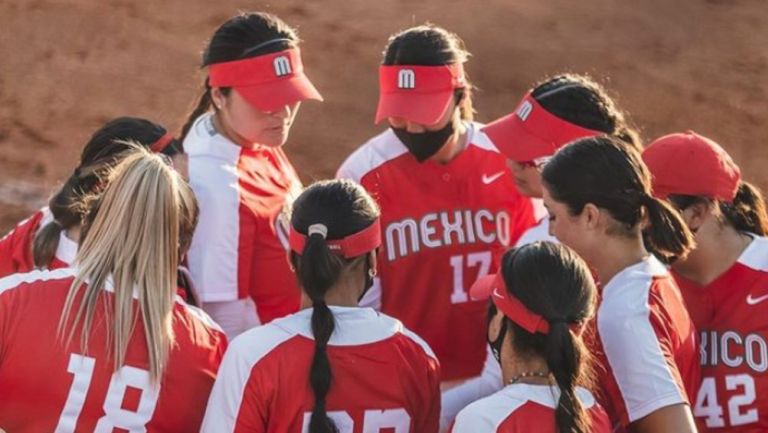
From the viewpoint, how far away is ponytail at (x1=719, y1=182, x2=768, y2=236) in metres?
4.01

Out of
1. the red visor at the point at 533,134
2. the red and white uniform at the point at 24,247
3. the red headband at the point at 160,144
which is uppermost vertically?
the red visor at the point at 533,134

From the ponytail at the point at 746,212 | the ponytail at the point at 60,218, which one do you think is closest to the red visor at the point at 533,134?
the ponytail at the point at 746,212

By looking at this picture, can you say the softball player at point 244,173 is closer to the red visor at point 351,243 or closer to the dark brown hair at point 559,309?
the red visor at point 351,243

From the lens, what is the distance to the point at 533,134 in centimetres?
436

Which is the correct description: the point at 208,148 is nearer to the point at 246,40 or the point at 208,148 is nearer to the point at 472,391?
the point at 246,40

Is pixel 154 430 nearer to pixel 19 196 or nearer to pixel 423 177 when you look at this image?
pixel 423 177

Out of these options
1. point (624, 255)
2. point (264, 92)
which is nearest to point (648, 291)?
point (624, 255)

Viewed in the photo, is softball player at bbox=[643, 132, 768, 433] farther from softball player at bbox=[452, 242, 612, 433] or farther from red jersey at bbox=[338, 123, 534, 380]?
red jersey at bbox=[338, 123, 534, 380]

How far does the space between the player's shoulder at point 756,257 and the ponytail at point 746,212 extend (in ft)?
0.33

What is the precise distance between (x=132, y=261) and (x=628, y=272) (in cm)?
136

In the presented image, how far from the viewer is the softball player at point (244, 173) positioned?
4316 mm

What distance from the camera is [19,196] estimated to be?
8594mm

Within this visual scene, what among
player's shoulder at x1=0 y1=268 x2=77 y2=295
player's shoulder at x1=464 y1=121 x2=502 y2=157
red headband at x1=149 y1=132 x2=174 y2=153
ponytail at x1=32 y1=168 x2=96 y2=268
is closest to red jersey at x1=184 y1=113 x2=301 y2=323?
red headband at x1=149 y1=132 x2=174 y2=153

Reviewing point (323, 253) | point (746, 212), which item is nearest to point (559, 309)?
point (323, 253)
